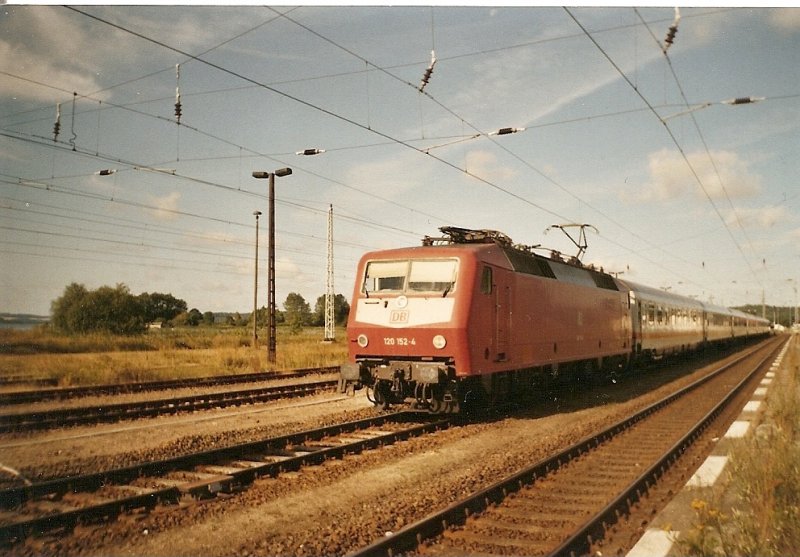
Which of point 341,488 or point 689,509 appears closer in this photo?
point 689,509

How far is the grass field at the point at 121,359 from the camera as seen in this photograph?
696 inches

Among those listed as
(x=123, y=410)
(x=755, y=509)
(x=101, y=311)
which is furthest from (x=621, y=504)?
(x=101, y=311)

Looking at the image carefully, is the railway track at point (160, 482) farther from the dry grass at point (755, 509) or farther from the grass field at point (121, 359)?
the grass field at point (121, 359)

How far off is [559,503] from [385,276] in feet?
18.6

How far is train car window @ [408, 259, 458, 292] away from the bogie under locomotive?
0.02 meters

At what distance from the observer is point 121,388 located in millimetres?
14828

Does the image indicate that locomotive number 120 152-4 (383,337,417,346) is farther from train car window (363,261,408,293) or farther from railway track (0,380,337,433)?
railway track (0,380,337,433)

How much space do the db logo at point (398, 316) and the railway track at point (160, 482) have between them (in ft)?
6.74

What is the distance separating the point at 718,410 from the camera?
1241cm

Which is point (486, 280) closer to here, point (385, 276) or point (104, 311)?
point (385, 276)

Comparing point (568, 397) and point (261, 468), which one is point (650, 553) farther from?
point (568, 397)

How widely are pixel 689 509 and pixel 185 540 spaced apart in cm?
504

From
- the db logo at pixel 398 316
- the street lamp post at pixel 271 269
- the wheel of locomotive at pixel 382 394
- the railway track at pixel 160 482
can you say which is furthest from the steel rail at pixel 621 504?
the street lamp post at pixel 271 269

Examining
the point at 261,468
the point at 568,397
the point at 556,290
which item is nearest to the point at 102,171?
the point at 261,468
